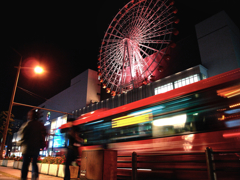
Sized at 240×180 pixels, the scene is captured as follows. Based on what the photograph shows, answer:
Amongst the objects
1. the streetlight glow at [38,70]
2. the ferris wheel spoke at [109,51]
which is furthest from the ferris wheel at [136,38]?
the streetlight glow at [38,70]

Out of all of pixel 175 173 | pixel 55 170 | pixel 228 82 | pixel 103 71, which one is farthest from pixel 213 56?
pixel 55 170

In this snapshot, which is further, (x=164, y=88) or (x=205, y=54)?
(x=164, y=88)

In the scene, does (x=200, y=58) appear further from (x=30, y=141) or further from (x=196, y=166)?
(x=30, y=141)

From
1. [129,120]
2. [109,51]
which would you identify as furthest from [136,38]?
[129,120]

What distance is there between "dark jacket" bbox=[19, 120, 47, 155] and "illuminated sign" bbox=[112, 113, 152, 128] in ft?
7.81

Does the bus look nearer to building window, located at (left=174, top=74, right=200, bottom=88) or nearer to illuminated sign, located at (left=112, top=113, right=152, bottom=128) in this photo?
illuminated sign, located at (left=112, top=113, right=152, bottom=128)

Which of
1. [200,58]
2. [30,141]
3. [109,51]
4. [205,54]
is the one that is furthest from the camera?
[109,51]

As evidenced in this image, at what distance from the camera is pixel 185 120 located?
4012 mm

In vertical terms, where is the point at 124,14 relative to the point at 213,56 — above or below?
above

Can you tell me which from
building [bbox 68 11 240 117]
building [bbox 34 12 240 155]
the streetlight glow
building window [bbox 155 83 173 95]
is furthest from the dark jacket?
building window [bbox 155 83 173 95]

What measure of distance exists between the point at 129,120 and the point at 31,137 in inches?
107

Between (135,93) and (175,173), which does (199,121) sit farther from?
(135,93)

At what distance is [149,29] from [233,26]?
7365mm

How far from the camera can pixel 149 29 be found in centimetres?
1395
